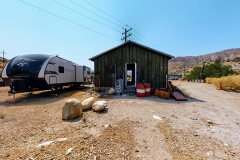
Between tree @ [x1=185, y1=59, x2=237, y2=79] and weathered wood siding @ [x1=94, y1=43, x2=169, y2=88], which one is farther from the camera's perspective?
tree @ [x1=185, y1=59, x2=237, y2=79]

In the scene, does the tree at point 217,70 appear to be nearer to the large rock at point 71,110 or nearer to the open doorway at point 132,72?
the open doorway at point 132,72

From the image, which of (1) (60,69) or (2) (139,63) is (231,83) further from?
(1) (60,69)

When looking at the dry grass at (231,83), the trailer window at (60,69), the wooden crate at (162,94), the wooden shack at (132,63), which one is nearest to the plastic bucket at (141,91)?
the wooden crate at (162,94)

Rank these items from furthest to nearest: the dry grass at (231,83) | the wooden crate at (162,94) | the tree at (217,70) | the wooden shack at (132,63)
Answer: the tree at (217,70) < the dry grass at (231,83) < the wooden shack at (132,63) < the wooden crate at (162,94)

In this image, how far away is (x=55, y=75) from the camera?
355 inches

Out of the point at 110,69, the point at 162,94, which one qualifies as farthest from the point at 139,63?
the point at 162,94

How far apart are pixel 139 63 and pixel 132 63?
1.92 feet

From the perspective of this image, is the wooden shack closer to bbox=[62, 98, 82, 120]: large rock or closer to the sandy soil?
the sandy soil

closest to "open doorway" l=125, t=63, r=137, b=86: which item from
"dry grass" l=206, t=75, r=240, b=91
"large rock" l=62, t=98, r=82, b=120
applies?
"large rock" l=62, t=98, r=82, b=120

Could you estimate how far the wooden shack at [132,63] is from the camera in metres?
9.46

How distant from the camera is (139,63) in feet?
31.7

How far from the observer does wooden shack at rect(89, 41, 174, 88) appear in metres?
9.46

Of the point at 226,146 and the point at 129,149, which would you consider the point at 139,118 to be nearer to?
the point at 129,149

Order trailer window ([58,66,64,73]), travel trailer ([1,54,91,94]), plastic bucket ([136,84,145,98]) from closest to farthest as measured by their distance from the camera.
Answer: travel trailer ([1,54,91,94]), plastic bucket ([136,84,145,98]), trailer window ([58,66,64,73])
